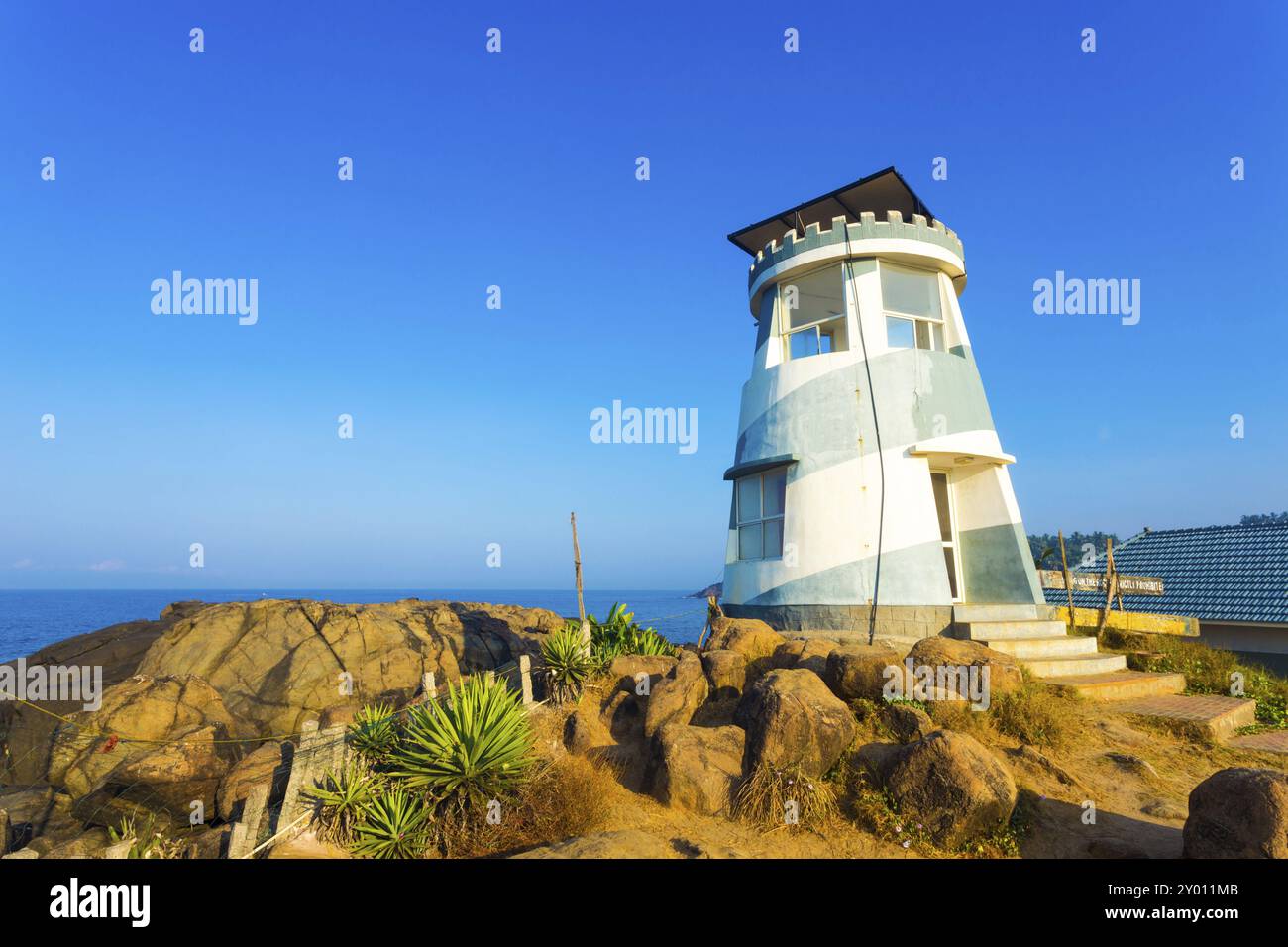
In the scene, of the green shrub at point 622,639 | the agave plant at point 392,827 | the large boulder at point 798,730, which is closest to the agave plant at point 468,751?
the agave plant at point 392,827

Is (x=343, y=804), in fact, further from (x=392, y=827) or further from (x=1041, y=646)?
(x=1041, y=646)

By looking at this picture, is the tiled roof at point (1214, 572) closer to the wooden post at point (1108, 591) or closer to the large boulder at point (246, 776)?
the wooden post at point (1108, 591)

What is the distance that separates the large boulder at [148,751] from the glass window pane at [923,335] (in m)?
15.6

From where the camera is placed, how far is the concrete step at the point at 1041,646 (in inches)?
437

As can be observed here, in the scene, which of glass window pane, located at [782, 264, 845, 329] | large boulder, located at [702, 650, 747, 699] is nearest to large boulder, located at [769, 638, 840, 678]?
large boulder, located at [702, 650, 747, 699]

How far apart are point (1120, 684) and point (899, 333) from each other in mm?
7661

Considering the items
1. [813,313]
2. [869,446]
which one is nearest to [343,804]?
[869,446]

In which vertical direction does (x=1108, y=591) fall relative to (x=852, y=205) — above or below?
below

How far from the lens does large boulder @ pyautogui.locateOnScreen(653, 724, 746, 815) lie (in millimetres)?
7098

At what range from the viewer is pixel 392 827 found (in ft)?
22.6

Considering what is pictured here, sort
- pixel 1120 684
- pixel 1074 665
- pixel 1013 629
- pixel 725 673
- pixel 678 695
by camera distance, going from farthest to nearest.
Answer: pixel 1013 629 → pixel 1074 665 → pixel 1120 684 → pixel 725 673 → pixel 678 695

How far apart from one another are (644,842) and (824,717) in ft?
8.47

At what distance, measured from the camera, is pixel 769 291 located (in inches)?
605

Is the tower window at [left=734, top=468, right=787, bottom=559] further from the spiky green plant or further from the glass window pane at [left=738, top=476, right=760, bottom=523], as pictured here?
the spiky green plant
